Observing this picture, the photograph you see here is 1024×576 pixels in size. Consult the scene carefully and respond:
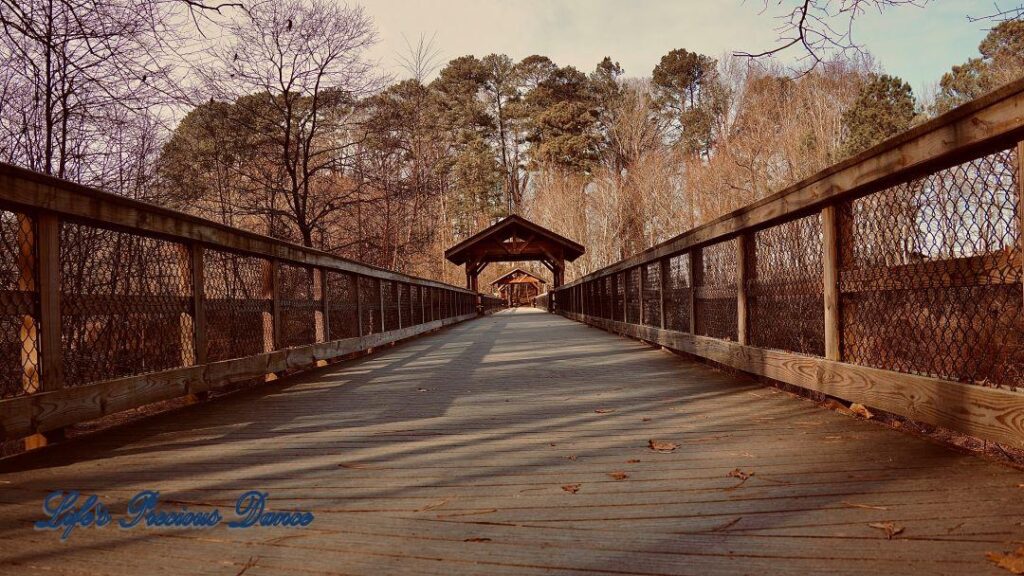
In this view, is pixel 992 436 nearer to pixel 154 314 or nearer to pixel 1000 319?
pixel 1000 319

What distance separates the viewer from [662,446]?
257cm

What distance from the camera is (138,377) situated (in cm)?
322

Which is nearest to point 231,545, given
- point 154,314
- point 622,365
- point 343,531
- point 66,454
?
point 343,531

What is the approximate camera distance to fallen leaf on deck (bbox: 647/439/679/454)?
8.27ft

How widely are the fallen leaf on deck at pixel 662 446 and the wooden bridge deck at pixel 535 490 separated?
2.1 inches

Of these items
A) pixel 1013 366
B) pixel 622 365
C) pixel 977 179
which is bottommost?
pixel 622 365

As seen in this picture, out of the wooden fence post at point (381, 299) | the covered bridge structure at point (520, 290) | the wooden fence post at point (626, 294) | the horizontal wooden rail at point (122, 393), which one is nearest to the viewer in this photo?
the horizontal wooden rail at point (122, 393)

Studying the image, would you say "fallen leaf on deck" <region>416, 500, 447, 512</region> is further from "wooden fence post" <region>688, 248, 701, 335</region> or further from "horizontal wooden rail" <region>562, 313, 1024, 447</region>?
"wooden fence post" <region>688, 248, 701, 335</region>

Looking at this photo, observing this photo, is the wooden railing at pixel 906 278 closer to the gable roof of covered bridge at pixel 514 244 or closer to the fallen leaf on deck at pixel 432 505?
the fallen leaf on deck at pixel 432 505

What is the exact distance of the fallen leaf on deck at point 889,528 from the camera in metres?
1.57

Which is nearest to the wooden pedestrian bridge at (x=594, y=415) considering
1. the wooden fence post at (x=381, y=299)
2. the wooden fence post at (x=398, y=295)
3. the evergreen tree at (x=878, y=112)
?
the wooden fence post at (x=381, y=299)

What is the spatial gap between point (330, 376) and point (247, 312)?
3.74ft

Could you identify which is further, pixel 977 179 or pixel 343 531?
pixel 977 179

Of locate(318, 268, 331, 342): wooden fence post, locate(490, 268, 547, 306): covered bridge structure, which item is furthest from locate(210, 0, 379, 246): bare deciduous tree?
locate(490, 268, 547, 306): covered bridge structure
